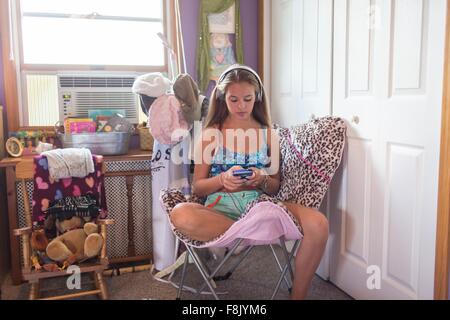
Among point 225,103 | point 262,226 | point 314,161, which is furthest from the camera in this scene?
point 225,103

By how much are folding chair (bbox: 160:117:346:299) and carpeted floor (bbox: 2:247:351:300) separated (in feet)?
Answer: 0.45

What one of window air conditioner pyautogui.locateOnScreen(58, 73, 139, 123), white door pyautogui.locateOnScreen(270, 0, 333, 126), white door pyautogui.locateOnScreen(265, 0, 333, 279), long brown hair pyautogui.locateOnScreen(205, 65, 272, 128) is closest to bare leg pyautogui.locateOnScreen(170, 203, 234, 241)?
long brown hair pyautogui.locateOnScreen(205, 65, 272, 128)

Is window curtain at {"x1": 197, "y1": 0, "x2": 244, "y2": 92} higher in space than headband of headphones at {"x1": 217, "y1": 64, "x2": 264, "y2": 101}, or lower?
higher

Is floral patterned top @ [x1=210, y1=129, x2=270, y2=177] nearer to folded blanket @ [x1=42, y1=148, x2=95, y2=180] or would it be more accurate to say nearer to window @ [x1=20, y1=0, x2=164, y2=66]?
folded blanket @ [x1=42, y1=148, x2=95, y2=180]

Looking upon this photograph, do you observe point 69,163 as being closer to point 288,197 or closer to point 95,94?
point 95,94

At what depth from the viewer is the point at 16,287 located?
223 centimetres

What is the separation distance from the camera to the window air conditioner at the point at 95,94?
2.60m

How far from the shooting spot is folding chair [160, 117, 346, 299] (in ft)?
5.33

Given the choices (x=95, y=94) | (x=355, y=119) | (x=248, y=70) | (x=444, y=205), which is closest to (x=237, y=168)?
(x=248, y=70)

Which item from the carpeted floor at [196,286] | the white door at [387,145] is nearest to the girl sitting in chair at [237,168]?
the white door at [387,145]

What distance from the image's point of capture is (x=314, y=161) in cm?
192

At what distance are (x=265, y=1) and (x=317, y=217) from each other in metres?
1.77

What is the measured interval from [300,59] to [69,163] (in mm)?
1422

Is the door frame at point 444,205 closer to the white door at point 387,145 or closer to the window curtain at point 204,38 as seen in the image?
the white door at point 387,145
